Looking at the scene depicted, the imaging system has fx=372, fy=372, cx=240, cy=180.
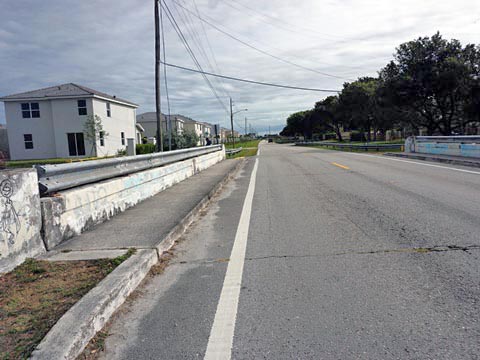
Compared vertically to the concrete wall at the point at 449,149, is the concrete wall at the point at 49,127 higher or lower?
higher

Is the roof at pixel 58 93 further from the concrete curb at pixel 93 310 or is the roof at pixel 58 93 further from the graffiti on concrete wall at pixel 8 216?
the concrete curb at pixel 93 310

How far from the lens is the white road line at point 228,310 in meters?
2.87

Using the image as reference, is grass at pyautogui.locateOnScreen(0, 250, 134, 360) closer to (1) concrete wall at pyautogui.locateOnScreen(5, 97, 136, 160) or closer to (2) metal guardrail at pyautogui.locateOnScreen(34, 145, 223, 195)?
(2) metal guardrail at pyautogui.locateOnScreen(34, 145, 223, 195)

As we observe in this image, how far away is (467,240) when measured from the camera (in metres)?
5.14

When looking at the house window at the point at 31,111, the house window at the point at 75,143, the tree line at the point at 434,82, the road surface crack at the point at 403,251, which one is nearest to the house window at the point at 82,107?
the house window at the point at 75,143

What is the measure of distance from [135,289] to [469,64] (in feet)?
115

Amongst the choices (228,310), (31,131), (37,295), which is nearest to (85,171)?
(37,295)

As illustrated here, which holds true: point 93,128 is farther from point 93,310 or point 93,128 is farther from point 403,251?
point 93,310

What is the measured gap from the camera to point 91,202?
242 inches

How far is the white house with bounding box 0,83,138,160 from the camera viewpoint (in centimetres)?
3566

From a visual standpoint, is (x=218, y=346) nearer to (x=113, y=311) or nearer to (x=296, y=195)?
(x=113, y=311)

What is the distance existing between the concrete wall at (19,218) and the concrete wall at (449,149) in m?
17.2

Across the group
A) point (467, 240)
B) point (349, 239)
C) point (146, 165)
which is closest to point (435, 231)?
point (467, 240)

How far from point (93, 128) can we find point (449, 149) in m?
28.0
